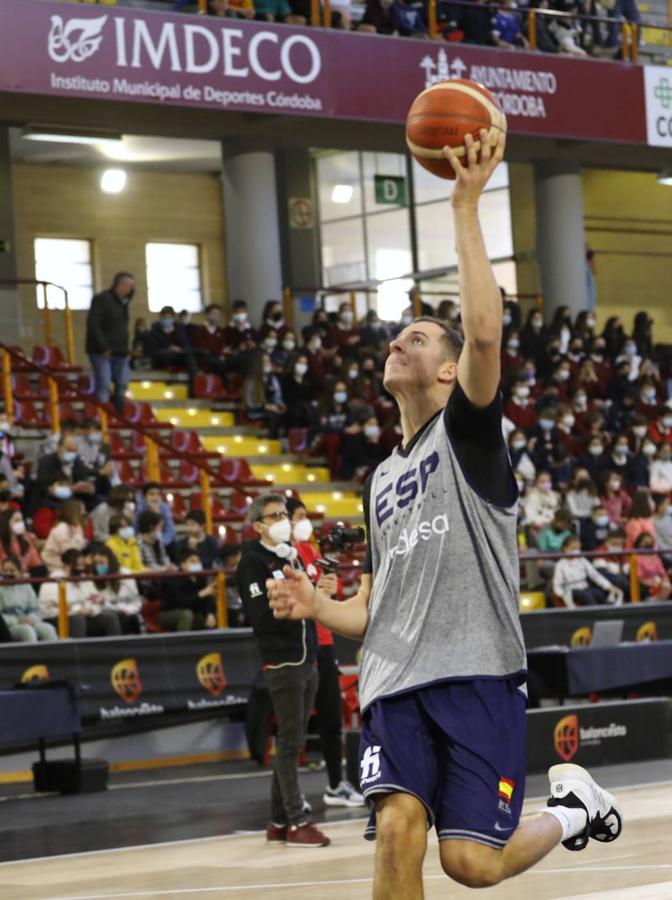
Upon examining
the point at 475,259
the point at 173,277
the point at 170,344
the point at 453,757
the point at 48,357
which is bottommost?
the point at 453,757

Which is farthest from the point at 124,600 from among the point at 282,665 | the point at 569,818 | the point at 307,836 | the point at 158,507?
the point at 569,818

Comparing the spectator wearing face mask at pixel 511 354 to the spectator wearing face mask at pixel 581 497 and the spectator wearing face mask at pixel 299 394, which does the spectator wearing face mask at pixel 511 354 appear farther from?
the spectator wearing face mask at pixel 581 497

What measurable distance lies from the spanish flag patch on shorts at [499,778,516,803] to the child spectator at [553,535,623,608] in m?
13.3

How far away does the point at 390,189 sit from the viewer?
33188 mm

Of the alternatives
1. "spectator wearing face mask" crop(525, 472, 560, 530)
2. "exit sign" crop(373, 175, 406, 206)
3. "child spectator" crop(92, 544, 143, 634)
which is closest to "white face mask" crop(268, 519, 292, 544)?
"child spectator" crop(92, 544, 143, 634)

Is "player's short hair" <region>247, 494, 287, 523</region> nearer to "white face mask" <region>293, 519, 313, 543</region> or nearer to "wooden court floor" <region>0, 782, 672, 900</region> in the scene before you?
"white face mask" <region>293, 519, 313, 543</region>

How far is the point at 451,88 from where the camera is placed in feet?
16.0

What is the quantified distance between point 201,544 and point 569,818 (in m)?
11.6

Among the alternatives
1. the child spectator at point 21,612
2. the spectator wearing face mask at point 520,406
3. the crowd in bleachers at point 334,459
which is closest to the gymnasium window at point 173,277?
the crowd in bleachers at point 334,459

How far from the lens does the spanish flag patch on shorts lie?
Answer: 5078mm

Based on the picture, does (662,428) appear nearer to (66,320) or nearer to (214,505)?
(214,505)

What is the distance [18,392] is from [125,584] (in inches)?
219

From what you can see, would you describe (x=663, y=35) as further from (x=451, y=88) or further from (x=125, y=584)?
(x=451, y=88)

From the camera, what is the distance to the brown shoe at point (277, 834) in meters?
10.4
